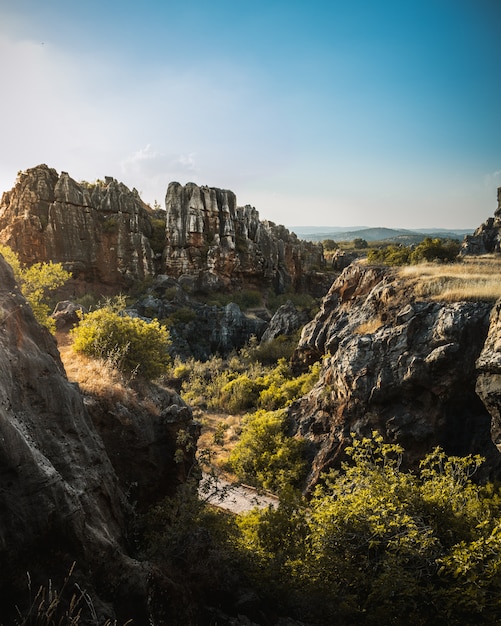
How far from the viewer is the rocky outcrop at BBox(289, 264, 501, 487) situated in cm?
1236

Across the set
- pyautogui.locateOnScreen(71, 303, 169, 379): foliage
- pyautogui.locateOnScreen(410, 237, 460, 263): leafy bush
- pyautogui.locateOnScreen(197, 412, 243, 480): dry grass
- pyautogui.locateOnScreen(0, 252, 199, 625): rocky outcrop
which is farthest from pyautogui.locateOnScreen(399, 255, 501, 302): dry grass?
pyautogui.locateOnScreen(0, 252, 199, 625): rocky outcrop

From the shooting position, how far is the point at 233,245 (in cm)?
4381

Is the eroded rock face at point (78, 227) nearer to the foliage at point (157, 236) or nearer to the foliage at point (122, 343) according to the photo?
the foliage at point (157, 236)

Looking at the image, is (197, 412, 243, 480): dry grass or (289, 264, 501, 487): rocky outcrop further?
(197, 412, 243, 480): dry grass

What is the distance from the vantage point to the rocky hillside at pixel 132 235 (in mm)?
36781

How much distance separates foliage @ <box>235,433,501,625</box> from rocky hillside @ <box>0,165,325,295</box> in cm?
3567

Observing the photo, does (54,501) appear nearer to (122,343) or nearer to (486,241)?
(122,343)

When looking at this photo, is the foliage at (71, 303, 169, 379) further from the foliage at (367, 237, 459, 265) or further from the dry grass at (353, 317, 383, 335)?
the foliage at (367, 237, 459, 265)

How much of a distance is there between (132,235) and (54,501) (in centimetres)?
3907

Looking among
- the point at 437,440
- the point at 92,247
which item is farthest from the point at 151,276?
the point at 437,440

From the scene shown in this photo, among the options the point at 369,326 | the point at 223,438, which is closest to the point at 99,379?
the point at 369,326

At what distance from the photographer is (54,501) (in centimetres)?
409

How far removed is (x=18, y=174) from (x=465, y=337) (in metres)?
41.0

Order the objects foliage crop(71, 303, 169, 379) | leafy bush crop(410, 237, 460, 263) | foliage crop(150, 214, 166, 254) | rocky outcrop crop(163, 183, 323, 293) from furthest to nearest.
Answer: foliage crop(150, 214, 166, 254)
rocky outcrop crop(163, 183, 323, 293)
leafy bush crop(410, 237, 460, 263)
foliage crop(71, 303, 169, 379)
